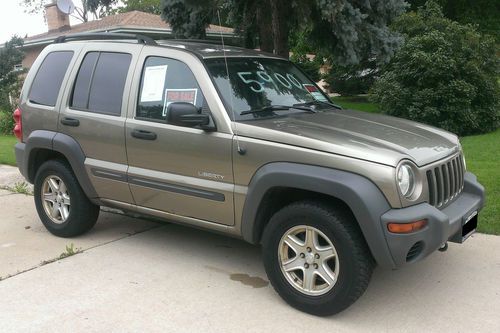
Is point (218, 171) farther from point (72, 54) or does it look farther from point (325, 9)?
point (325, 9)

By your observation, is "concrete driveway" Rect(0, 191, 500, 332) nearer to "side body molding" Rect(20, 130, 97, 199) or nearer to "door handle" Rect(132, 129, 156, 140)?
"side body molding" Rect(20, 130, 97, 199)

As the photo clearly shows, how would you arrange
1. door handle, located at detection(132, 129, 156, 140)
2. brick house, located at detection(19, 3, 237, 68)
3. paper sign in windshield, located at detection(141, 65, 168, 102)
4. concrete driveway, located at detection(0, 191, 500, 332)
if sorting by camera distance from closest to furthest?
concrete driveway, located at detection(0, 191, 500, 332) → door handle, located at detection(132, 129, 156, 140) → paper sign in windshield, located at detection(141, 65, 168, 102) → brick house, located at detection(19, 3, 237, 68)

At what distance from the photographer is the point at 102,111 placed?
4.71 meters

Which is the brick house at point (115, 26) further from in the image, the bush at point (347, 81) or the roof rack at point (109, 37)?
the roof rack at point (109, 37)

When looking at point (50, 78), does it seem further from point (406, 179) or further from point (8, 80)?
point (8, 80)

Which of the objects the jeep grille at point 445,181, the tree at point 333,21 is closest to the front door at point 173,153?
the jeep grille at point 445,181

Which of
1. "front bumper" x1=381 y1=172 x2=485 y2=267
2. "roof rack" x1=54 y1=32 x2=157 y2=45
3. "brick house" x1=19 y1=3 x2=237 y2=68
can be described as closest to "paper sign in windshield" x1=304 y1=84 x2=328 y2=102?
"roof rack" x1=54 y1=32 x2=157 y2=45

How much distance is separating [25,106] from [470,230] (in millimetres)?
4407

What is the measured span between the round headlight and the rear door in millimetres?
2401

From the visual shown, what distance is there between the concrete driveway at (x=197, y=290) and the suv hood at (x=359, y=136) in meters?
1.07

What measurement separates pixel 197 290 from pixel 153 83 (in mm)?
1783

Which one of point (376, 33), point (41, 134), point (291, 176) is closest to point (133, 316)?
point (291, 176)

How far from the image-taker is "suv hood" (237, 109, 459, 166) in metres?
3.45

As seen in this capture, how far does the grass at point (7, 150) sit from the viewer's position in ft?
32.3
